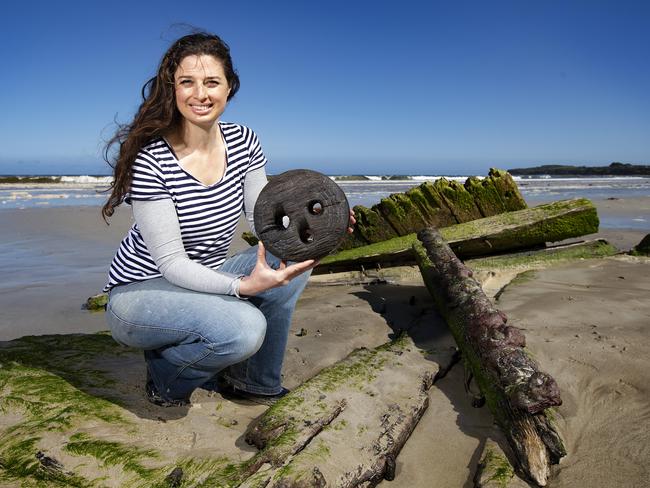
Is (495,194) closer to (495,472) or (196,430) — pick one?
(495,472)

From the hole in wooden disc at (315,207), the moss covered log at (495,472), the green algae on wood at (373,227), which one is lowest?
the moss covered log at (495,472)

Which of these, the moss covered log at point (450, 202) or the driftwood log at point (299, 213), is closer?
the driftwood log at point (299, 213)

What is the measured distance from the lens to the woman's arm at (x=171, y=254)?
2.97 meters

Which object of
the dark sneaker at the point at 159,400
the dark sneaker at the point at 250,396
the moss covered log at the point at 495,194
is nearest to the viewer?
the dark sneaker at the point at 159,400

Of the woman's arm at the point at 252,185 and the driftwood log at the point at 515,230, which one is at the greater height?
the woman's arm at the point at 252,185

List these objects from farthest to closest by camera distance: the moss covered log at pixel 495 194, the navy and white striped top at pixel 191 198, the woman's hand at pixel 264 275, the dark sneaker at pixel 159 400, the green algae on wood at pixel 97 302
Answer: the moss covered log at pixel 495 194
the green algae on wood at pixel 97 302
the dark sneaker at pixel 159 400
the navy and white striped top at pixel 191 198
the woman's hand at pixel 264 275

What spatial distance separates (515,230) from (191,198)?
4979 millimetres

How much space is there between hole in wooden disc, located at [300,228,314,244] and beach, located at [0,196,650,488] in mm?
1114

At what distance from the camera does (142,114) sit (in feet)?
10.5

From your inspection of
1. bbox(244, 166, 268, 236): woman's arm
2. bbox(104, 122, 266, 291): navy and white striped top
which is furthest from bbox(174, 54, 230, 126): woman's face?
bbox(244, 166, 268, 236): woman's arm

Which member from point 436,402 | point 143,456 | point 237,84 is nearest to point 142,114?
point 237,84

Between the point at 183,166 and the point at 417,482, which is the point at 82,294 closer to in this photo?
the point at 183,166

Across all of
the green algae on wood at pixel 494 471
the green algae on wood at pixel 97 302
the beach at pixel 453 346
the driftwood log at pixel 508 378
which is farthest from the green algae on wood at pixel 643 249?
the green algae on wood at pixel 97 302

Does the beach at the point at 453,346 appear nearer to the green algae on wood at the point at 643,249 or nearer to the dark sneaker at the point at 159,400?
the dark sneaker at the point at 159,400
